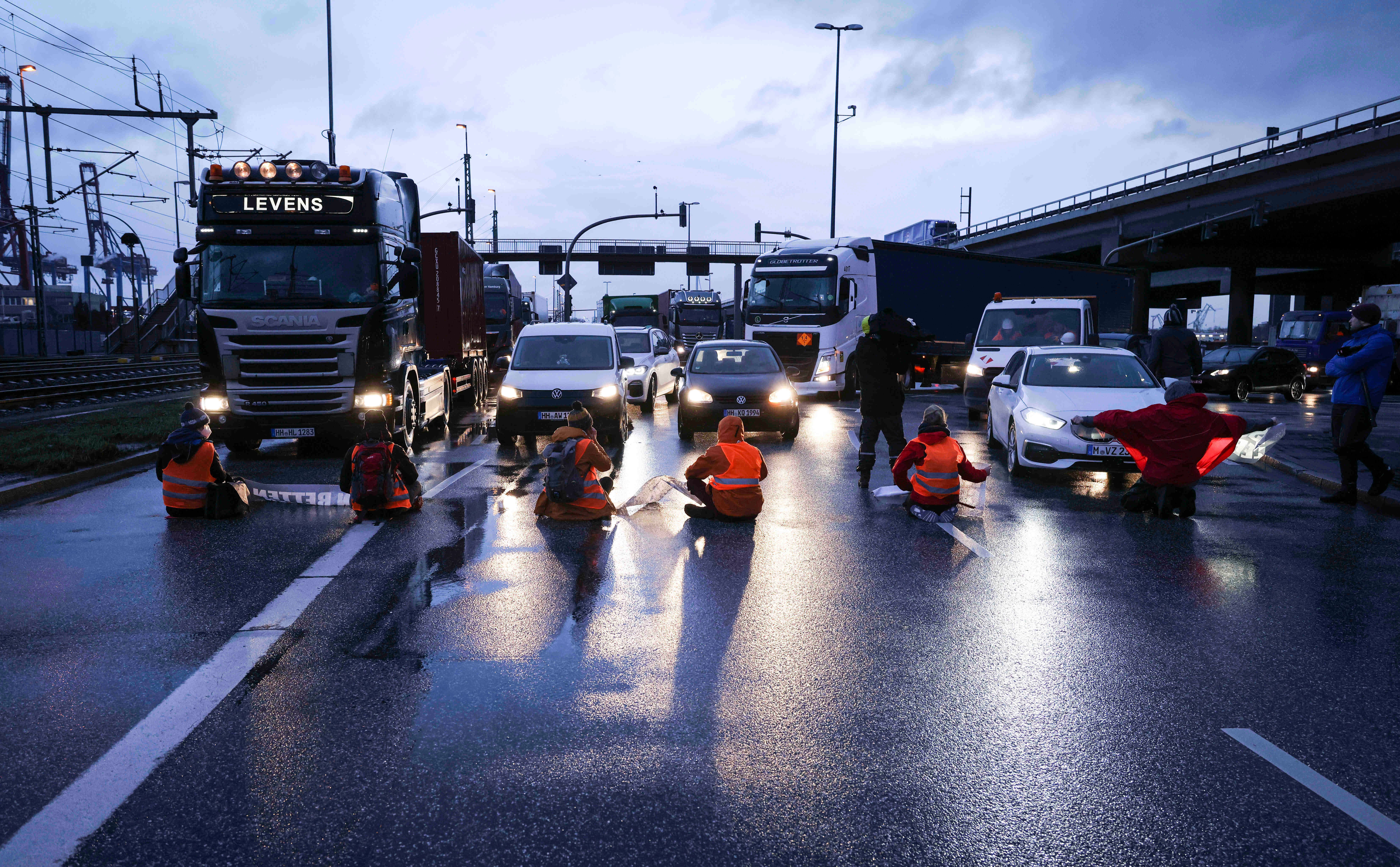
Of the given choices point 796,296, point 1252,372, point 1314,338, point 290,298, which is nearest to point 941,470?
point 290,298

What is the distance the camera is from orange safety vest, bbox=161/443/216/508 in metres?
8.64

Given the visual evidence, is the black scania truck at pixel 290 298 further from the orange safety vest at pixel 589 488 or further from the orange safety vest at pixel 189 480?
the orange safety vest at pixel 589 488

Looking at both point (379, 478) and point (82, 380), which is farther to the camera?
point (82, 380)

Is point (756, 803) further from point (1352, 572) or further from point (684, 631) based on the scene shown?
point (1352, 572)

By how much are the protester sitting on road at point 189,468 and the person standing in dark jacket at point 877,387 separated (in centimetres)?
613

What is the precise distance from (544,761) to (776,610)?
2.42 m

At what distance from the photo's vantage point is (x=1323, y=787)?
3.60m

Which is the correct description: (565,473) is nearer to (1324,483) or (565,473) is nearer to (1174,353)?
(1324,483)

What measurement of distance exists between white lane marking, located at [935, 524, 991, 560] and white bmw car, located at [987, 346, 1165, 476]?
218 centimetres

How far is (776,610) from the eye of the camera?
598cm

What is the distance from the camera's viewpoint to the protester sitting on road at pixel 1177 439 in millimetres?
8781

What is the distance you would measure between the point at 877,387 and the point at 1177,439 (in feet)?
10.1

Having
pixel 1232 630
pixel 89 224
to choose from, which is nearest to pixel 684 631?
pixel 1232 630

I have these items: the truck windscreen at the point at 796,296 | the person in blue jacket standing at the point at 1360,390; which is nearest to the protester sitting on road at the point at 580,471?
the person in blue jacket standing at the point at 1360,390
